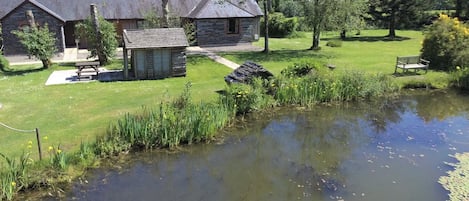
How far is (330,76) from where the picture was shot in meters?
16.7

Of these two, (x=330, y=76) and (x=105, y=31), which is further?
(x=105, y=31)

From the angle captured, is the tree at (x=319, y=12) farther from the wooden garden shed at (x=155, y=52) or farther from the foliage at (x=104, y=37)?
the foliage at (x=104, y=37)

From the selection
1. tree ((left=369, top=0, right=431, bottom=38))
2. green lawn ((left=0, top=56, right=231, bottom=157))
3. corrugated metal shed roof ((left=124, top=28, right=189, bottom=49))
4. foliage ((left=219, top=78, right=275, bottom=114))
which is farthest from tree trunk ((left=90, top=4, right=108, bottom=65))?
tree ((left=369, top=0, right=431, bottom=38))

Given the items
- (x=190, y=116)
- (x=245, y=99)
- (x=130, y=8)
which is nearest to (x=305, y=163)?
(x=190, y=116)

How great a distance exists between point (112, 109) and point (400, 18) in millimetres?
29993

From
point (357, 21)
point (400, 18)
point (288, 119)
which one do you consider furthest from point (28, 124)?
point (400, 18)

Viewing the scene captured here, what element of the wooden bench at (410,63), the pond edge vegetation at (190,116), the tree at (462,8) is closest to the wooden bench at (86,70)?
the pond edge vegetation at (190,116)

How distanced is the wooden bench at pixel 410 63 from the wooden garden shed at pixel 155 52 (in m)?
10.5

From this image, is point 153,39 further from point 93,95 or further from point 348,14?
point 348,14

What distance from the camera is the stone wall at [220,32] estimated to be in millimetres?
30234

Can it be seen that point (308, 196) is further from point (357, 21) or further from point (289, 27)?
point (289, 27)

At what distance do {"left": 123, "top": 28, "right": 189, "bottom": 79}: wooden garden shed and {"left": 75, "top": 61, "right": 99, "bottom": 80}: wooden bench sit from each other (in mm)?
1456

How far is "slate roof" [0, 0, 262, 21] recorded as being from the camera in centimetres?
2864

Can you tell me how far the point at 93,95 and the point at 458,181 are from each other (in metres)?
12.7
